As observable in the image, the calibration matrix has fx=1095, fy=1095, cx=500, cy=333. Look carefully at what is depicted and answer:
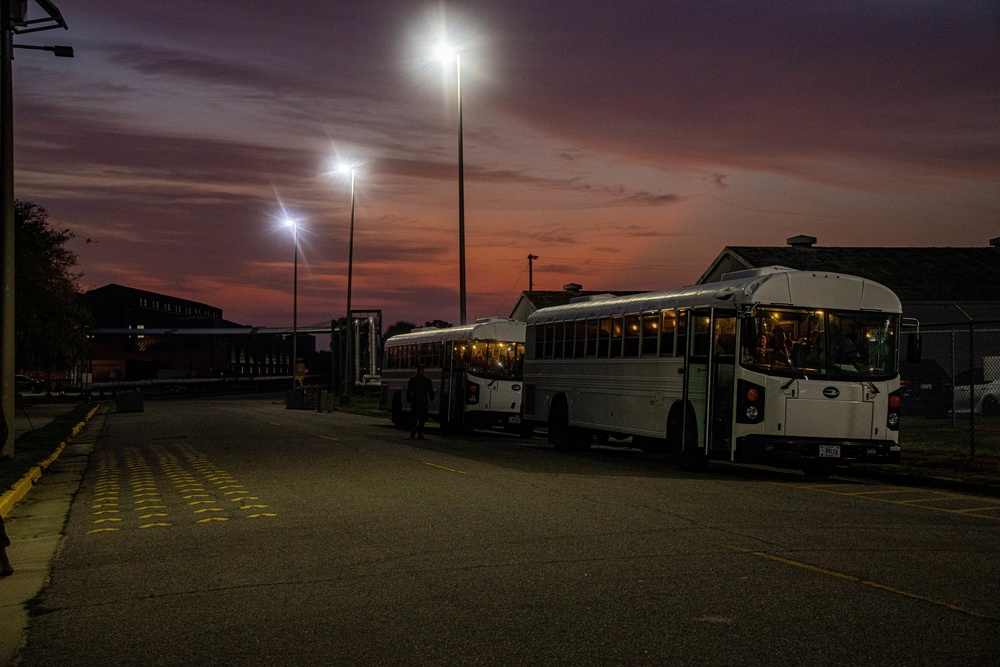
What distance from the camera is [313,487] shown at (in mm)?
16328

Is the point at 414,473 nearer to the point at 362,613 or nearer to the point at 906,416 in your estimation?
the point at 362,613

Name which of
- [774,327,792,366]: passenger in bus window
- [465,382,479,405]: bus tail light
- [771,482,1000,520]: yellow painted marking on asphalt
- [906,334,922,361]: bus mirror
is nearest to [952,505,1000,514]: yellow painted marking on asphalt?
[771,482,1000,520]: yellow painted marking on asphalt

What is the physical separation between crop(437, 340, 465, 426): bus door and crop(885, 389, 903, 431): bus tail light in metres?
16.0

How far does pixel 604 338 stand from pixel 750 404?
630 cm

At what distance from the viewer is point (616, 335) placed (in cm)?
2306

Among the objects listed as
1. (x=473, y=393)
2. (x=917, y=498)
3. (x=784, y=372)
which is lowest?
(x=917, y=498)

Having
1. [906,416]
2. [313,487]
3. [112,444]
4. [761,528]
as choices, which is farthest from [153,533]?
[906,416]

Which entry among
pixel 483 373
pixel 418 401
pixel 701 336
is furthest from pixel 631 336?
pixel 483 373

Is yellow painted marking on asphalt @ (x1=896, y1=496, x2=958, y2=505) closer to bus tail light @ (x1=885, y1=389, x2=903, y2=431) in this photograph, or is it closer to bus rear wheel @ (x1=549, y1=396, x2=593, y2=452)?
bus tail light @ (x1=885, y1=389, x2=903, y2=431)

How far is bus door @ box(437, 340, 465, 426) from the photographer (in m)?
32.4

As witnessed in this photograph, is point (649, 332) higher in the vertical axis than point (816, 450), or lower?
higher

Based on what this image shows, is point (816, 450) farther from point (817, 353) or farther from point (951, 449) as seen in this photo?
point (951, 449)

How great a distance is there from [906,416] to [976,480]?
17822mm

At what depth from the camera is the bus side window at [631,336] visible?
2192cm
